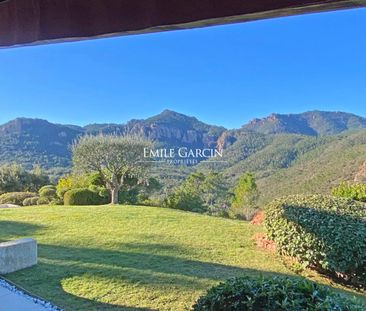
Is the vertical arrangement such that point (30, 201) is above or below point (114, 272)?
above

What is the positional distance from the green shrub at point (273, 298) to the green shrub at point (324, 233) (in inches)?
90.2

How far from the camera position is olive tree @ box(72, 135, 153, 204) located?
9.64 meters

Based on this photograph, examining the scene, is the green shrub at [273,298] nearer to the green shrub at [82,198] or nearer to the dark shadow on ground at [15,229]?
the dark shadow on ground at [15,229]

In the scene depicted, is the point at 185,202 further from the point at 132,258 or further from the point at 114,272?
the point at 114,272

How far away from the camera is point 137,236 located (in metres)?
5.68

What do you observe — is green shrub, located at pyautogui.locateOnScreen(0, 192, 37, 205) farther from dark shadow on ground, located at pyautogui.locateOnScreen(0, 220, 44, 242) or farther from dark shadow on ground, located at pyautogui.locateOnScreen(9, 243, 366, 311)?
dark shadow on ground, located at pyautogui.locateOnScreen(9, 243, 366, 311)

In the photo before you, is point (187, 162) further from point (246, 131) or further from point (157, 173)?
point (246, 131)

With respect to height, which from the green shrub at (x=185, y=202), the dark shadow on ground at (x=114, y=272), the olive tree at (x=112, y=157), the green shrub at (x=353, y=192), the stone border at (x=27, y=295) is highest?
the olive tree at (x=112, y=157)

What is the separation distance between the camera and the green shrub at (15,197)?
10789 millimetres

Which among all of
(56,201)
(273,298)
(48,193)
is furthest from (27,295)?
(48,193)

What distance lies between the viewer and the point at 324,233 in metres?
3.79

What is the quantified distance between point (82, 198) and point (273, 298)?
8.81 metres

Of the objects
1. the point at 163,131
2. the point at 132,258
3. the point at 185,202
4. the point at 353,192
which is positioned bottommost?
the point at 132,258

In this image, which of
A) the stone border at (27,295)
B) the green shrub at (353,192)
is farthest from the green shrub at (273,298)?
the green shrub at (353,192)
